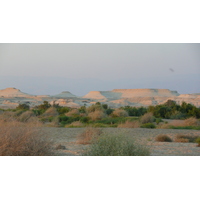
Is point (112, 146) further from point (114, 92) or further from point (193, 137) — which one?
point (114, 92)

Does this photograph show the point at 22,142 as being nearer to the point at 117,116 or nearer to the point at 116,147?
the point at 116,147

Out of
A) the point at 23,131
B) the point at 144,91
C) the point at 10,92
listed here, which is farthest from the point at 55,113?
the point at 144,91

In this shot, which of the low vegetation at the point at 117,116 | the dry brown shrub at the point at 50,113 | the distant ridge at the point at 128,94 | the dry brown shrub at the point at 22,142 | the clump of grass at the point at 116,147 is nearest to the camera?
the dry brown shrub at the point at 22,142

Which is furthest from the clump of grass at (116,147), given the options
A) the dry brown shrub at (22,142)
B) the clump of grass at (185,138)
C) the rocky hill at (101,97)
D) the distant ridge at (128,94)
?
the distant ridge at (128,94)

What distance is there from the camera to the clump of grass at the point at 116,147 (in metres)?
7.97

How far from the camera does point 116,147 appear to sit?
8.01m

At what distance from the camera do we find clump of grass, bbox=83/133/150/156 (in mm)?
7969

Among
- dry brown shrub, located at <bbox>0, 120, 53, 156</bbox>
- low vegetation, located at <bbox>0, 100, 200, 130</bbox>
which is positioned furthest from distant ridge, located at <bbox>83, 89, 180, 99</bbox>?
dry brown shrub, located at <bbox>0, 120, 53, 156</bbox>

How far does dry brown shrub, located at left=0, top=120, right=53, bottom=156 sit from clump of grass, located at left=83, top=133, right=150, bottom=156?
1198 millimetres

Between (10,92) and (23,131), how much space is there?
65425 millimetres

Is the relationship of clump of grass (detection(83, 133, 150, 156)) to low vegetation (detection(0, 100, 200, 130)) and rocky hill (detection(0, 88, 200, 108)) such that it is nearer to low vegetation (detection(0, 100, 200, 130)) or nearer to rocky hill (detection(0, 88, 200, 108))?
low vegetation (detection(0, 100, 200, 130))

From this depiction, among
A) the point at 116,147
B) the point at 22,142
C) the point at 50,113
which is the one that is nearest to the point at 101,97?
the point at 50,113

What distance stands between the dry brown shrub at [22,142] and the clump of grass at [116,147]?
3.93 ft

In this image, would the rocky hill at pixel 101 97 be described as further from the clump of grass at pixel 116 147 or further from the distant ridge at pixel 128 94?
the clump of grass at pixel 116 147
